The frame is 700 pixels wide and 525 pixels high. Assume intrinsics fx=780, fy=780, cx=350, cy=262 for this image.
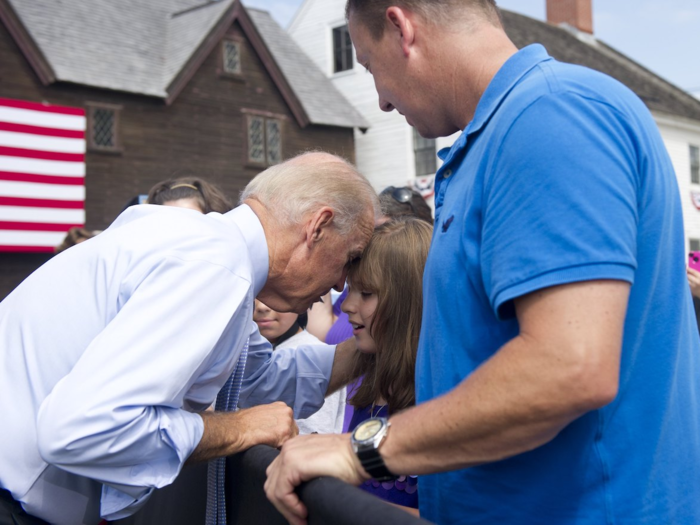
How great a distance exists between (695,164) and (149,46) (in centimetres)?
2072

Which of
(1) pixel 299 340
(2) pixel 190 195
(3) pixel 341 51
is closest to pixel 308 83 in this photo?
(3) pixel 341 51

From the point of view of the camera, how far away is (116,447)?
184 cm

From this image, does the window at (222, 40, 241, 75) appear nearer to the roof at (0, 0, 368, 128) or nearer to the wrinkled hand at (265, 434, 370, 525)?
the roof at (0, 0, 368, 128)

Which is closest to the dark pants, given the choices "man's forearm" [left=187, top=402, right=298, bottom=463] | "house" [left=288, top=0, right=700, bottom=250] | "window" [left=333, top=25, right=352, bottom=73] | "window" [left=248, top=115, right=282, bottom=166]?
"man's forearm" [left=187, top=402, right=298, bottom=463]

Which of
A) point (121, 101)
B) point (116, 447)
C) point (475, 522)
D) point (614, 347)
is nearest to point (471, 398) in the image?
point (614, 347)

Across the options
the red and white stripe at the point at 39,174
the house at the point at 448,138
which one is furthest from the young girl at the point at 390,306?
the house at the point at 448,138

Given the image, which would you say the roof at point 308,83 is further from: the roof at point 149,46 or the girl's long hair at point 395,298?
the girl's long hair at point 395,298

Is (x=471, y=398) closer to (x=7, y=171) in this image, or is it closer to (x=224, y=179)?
(x=7, y=171)

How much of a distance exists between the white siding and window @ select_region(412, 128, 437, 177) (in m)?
8.98

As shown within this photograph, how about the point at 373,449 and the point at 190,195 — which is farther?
the point at 190,195

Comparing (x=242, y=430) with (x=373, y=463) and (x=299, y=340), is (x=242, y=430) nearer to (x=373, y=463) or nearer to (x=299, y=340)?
(x=373, y=463)

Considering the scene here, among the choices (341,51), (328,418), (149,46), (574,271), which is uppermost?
(341,51)

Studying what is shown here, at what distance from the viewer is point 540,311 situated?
4.36 feet

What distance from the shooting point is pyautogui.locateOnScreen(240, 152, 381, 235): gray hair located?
2570mm
